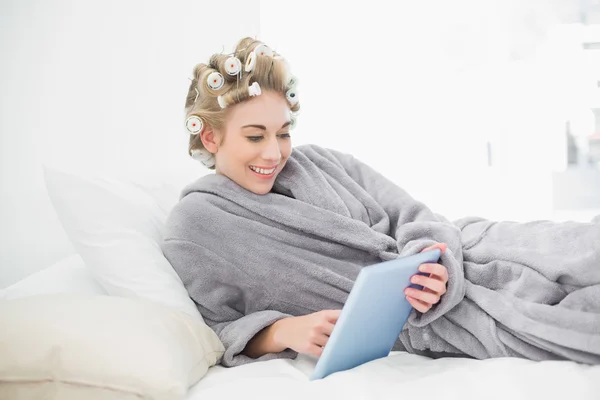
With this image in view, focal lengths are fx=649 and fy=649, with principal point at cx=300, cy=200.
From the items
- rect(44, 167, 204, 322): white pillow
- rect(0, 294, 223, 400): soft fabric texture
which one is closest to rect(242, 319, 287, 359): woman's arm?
rect(44, 167, 204, 322): white pillow

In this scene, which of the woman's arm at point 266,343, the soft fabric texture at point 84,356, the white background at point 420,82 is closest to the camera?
the soft fabric texture at point 84,356

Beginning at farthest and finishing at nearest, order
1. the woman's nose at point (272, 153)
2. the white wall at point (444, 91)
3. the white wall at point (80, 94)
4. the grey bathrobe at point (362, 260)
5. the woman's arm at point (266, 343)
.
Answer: the white wall at point (444, 91) → the white wall at point (80, 94) → the woman's nose at point (272, 153) → the woman's arm at point (266, 343) → the grey bathrobe at point (362, 260)

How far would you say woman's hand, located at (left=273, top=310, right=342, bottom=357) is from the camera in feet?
3.93

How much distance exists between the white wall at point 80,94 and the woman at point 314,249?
65 cm

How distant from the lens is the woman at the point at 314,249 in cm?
118

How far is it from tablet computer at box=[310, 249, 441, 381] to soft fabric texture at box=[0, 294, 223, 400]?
0.25 m

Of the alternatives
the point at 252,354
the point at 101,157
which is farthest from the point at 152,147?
the point at 252,354

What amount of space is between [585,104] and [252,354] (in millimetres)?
2606

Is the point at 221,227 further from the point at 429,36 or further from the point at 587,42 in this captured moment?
the point at 587,42

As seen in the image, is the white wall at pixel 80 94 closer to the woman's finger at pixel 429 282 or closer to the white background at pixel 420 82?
the white background at pixel 420 82

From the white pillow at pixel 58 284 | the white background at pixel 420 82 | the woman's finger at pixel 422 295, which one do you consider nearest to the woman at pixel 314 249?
the woman's finger at pixel 422 295

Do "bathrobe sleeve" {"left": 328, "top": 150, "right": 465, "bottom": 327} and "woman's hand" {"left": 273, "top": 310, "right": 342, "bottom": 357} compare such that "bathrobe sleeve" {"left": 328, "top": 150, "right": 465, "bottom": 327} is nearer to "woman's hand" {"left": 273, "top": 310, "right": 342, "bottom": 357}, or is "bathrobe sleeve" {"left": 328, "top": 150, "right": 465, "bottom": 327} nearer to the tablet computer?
the tablet computer

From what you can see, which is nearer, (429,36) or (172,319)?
(172,319)

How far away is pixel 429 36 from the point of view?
311 cm
